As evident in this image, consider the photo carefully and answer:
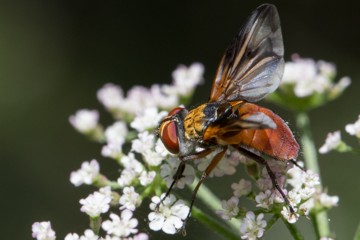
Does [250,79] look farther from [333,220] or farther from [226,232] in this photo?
[333,220]

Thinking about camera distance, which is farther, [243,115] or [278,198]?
[278,198]

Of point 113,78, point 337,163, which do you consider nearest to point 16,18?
point 113,78

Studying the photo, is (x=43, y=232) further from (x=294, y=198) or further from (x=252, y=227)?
(x=294, y=198)

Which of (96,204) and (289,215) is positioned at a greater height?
(96,204)

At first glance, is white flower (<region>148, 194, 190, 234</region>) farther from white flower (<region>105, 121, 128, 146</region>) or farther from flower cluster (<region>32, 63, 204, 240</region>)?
white flower (<region>105, 121, 128, 146</region>)

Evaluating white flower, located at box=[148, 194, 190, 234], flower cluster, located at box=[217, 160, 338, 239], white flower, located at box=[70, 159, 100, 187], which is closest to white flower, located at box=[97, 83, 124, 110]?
white flower, located at box=[70, 159, 100, 187]

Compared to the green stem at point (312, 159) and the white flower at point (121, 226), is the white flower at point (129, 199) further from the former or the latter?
the green stem at point (312, 159)

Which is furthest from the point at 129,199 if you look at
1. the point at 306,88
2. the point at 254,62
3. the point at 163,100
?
the point at 306,88
